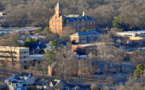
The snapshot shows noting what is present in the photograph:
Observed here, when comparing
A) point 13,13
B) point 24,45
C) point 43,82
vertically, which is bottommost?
point 43,82

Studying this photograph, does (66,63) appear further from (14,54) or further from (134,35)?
(134,35)

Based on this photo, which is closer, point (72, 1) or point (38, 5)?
point (38, 5)

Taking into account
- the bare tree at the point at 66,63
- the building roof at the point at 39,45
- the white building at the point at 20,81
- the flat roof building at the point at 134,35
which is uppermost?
the flat roof building at the point at 134,35

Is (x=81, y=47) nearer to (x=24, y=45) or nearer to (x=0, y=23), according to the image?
(x=24, y=45)

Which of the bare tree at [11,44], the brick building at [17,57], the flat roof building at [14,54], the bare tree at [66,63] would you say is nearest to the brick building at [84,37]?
the bare tree at [11,44]

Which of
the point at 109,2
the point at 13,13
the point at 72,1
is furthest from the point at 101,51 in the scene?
the point at 109,2

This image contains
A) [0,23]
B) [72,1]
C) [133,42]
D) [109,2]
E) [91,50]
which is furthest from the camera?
[109,2]

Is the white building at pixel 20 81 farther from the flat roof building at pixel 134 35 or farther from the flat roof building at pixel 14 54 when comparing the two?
the flat roof building at pixel 134 35

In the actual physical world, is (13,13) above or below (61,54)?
above

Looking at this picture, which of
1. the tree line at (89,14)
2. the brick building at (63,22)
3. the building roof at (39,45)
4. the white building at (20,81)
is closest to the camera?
the white building at (20,81)
